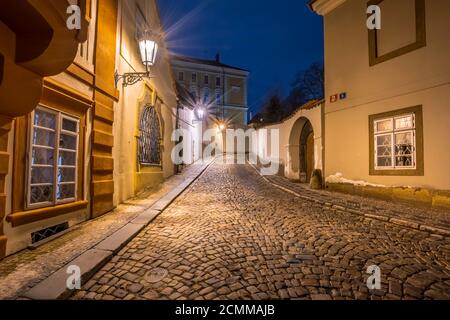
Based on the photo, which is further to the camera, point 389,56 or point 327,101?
point 327,101


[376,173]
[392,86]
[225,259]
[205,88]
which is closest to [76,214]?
[225,259]

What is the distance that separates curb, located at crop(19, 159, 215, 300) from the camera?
9.02 ft

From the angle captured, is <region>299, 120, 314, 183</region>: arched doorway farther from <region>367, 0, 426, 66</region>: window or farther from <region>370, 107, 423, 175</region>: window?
<region>367, 0, 426, 66</region>: window

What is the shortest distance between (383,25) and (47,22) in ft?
32.6

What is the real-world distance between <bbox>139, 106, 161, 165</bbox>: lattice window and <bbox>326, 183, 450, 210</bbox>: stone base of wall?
25.9 feet

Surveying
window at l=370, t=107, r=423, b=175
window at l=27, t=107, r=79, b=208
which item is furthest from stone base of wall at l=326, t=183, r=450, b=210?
window at l=27, t=107, r=79, b=208

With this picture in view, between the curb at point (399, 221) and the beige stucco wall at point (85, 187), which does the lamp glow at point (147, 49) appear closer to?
the beige stucco wall at point (85, 187)

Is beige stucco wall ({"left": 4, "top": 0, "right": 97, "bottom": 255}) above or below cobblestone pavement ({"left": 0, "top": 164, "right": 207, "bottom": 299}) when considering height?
above

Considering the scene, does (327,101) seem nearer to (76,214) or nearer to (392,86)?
(392,86)

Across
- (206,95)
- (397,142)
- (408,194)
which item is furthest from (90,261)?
(206,95)

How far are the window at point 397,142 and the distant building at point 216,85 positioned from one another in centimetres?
3684

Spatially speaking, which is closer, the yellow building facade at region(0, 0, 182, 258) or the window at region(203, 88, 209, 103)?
the yellow building facade at region(0, 0, 182, 258)

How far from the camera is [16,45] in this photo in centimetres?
349

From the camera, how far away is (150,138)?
34.5 ft
